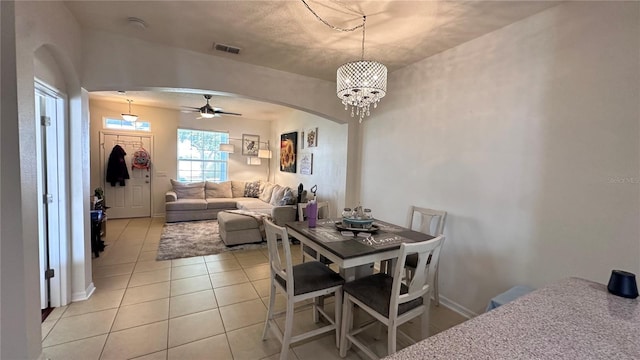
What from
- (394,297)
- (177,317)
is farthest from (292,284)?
(177,317)

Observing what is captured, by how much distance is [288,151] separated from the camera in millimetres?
6371

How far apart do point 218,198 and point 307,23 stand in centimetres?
524

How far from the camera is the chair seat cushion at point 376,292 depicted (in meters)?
1.73

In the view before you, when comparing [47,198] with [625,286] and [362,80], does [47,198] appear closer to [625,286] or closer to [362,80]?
[362,80]

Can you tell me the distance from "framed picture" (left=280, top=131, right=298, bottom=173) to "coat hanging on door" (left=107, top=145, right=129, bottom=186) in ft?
11.5

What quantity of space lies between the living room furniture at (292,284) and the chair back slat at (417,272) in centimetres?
51

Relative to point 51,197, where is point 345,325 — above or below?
below

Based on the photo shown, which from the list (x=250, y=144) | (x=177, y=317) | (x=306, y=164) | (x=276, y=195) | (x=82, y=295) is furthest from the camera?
(x=250, y=144)

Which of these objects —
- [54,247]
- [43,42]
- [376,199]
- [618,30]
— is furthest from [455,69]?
[54,247]

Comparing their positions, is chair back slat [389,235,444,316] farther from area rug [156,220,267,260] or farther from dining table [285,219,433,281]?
area rug [156,220,267,260]

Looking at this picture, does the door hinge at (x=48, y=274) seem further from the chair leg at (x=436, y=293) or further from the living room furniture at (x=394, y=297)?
the chair leg at (x=436, y=293)

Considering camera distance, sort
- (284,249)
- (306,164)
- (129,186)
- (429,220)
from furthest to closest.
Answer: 1. (129,186)
2. (306,164)
3. (429,220)
4. (284,249)

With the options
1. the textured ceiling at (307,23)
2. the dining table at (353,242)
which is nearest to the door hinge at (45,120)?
the textured ceiling at (307,23)

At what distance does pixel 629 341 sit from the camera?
0.82m
